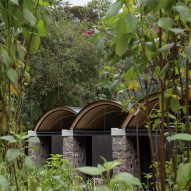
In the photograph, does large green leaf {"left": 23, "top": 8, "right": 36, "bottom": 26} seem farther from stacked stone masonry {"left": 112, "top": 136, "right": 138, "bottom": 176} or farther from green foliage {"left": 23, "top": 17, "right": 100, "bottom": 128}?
green foliage {"left": 23, "top": 17, "right": 100, "bottom": 128}

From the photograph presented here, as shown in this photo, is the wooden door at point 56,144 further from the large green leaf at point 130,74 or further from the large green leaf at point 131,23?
the large green leaf at point 131,23

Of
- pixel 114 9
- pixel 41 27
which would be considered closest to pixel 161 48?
pixel 114 9

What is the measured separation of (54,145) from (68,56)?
5.05 meters

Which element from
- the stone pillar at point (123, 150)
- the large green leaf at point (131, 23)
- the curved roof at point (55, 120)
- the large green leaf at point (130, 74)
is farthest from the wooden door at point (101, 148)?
the large green leaf at point (131, 23)

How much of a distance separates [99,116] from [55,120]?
7.04 feet

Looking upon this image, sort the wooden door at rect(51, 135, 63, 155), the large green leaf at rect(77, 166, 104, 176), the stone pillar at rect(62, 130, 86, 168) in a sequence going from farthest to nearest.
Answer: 1. the wooden door at rect(51, 135, 63, 155)
2. the stone pillar at rect(62, 130, 86, 168)
3. the large green leaf at rect(77, 166, 104, 176)

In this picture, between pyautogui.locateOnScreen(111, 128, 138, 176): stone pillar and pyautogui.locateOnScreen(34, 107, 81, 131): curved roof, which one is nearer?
pyautogui.locateOnScreen(111, 128, 138, 176): stone pillar

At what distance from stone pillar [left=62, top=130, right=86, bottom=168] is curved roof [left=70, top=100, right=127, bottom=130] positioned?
0.37 m

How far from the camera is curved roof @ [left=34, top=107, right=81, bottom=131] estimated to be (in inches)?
513

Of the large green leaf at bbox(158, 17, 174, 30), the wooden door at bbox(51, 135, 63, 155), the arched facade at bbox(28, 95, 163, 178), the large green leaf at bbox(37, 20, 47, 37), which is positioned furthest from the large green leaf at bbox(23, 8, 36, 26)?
the wooden door at bbox(51, 135, 63, 155)

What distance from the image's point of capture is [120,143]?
10016mm

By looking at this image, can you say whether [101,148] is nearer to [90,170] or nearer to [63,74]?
[63,74]

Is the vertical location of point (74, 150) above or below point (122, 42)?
below

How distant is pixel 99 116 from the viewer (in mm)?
12344
